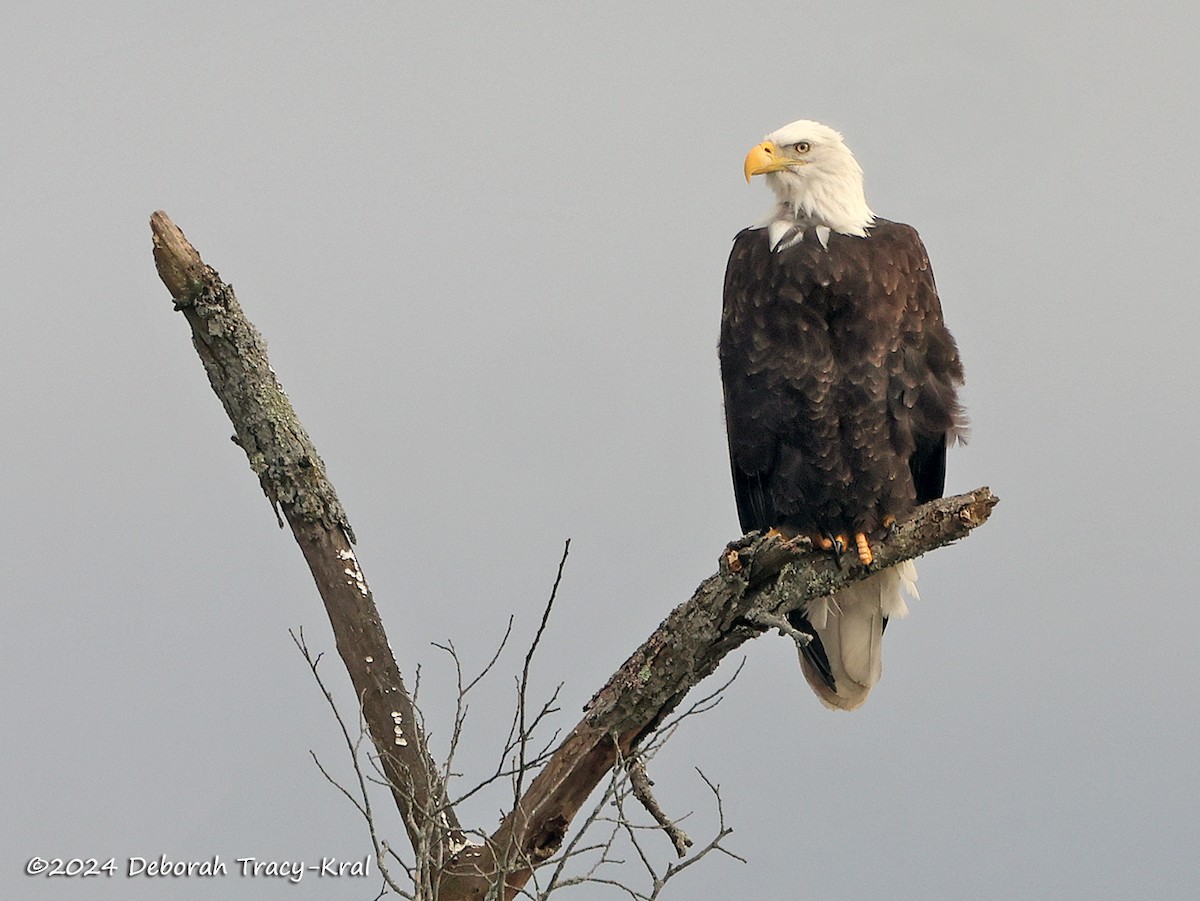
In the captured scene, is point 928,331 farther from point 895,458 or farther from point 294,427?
point 294,427

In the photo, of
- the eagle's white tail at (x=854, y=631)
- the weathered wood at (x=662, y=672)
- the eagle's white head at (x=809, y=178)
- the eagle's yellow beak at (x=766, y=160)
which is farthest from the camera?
the eagle's white tail at (x=854, y=631)

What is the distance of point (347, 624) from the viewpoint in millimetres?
5117

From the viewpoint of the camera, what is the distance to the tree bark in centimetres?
493

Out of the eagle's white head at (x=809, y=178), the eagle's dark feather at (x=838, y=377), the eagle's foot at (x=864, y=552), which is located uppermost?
the eagle's white head at (x=809, y=178)

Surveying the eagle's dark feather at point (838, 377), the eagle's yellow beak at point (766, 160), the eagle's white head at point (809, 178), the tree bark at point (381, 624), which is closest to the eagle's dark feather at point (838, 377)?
the eagle's dark feather at point (838, 377)

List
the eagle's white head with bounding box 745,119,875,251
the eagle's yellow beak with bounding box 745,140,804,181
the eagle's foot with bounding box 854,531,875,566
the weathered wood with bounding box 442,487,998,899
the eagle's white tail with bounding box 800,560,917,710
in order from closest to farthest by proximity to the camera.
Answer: the weathered wood with bounding box 442,487,998,899
the eagle's foot with bounding box 854,531,875,566
the eagle's white head with bounding box 745,119,875,251
the eagle's yellow beak with bounding box 745,140,804,181
the eagle's white tail with bounding box 800,560,917,710

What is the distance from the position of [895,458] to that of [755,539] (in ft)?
2.40

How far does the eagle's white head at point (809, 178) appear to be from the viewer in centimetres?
555

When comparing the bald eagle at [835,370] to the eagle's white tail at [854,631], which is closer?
the bald eagle at [835,370]

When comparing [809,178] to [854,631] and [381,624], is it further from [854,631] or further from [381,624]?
[381,624]

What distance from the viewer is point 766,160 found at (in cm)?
570

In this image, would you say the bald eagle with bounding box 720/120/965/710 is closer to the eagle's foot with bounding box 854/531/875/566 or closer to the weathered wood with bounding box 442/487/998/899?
the eagle's foot with bounding box 854/531/875/566

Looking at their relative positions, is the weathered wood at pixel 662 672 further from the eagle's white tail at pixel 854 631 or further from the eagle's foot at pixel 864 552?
the eagle's white tail at pixel 854 631

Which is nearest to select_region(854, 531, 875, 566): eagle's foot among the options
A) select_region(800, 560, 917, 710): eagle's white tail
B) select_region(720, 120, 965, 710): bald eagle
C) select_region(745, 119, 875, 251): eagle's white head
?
select_region(720, 120, 965, 710): bald eagle
